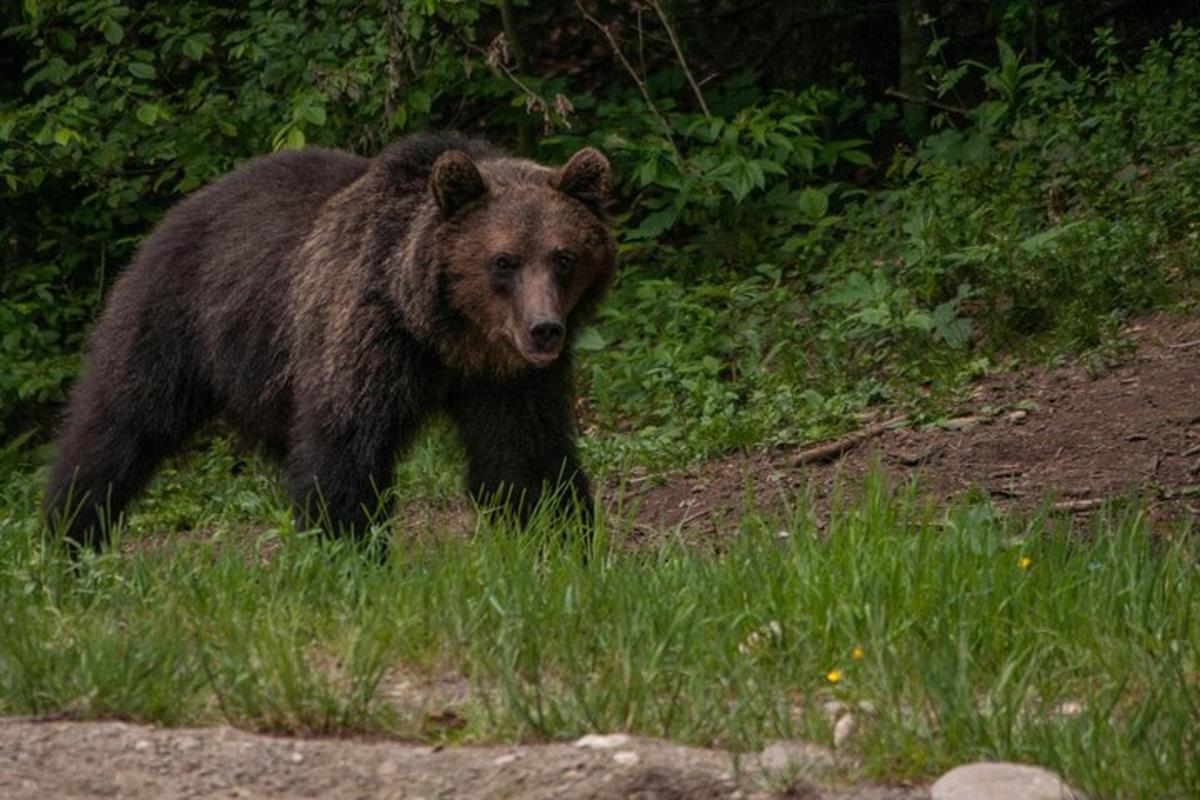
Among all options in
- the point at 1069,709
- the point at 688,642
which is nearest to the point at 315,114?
the point at 688,642

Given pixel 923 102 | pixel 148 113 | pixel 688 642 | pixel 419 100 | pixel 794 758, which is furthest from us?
pixel 923 102

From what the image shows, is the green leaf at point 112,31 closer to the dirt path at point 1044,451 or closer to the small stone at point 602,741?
the dirt path at point 1044,451

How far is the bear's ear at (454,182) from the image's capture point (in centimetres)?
719

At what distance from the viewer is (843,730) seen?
4.55 metres

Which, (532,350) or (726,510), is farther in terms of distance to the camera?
(726,510)

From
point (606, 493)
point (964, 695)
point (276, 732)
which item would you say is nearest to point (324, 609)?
point (276, 732)

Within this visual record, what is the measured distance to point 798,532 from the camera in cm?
577

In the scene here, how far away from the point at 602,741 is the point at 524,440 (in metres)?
2.88

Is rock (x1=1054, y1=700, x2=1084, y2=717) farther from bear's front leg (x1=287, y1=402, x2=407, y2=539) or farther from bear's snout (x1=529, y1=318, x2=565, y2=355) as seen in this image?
bear's front leg (x1=287, y1=402, x2=407, y2=539)

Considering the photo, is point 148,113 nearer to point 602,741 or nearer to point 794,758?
point 602,741

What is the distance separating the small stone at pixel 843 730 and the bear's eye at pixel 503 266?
294cm

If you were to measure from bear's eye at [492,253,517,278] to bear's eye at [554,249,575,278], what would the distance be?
0.50 ft

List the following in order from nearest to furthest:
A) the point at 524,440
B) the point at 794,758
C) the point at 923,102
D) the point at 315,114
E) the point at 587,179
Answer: the point at 794,758, the point at 524,440, the point at 587,179, the point at 315,114, the point at 923,102

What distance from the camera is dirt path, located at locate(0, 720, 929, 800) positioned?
4.21 meters
